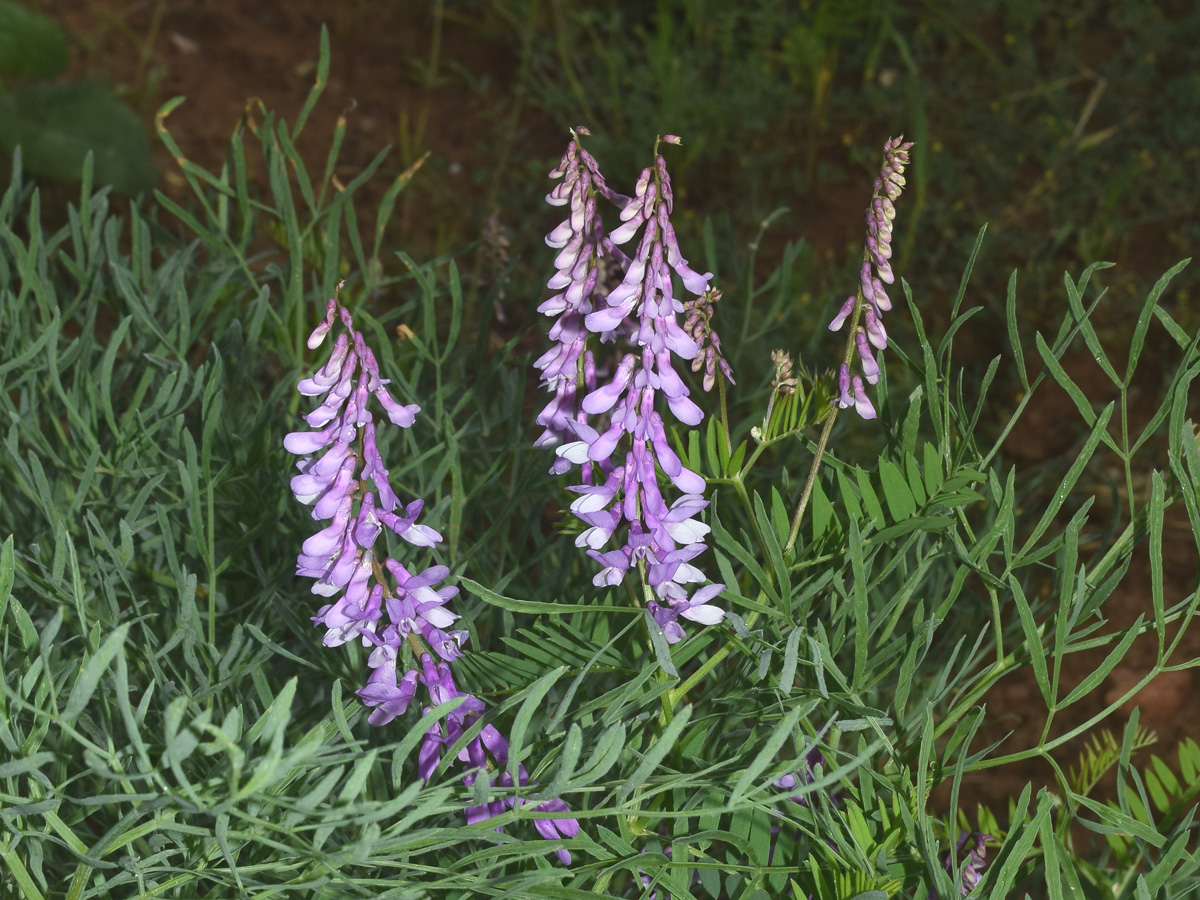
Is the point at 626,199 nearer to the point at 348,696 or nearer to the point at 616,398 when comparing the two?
the point at 616,398

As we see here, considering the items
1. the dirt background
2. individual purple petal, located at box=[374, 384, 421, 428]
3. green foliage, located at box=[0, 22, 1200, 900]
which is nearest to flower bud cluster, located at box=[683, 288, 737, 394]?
green foliage, located at box=[0, 22, 1200, 900]

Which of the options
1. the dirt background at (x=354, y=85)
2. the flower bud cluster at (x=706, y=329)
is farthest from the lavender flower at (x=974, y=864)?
the dirt background at (x=354, y=85)

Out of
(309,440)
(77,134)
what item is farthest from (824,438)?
(77,134)

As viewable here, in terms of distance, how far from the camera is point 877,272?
64 cm

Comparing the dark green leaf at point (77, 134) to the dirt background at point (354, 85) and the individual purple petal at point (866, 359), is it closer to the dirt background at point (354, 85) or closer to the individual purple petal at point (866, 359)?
the dirt background at point (354, 85)

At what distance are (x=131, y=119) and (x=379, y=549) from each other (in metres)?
1.58

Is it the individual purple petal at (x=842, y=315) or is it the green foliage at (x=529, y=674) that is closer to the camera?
the green foliage at (x=529, y=674)

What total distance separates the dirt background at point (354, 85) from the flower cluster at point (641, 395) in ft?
5.20

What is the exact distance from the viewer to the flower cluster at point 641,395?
1.86 ft

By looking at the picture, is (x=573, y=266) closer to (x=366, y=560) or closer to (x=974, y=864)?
(x=366, y=560)

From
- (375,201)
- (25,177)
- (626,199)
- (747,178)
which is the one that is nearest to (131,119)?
(25,177)

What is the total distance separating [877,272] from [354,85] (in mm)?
2224

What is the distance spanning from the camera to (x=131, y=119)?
83.4 inches

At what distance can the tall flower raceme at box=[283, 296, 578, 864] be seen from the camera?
0.58 metres
